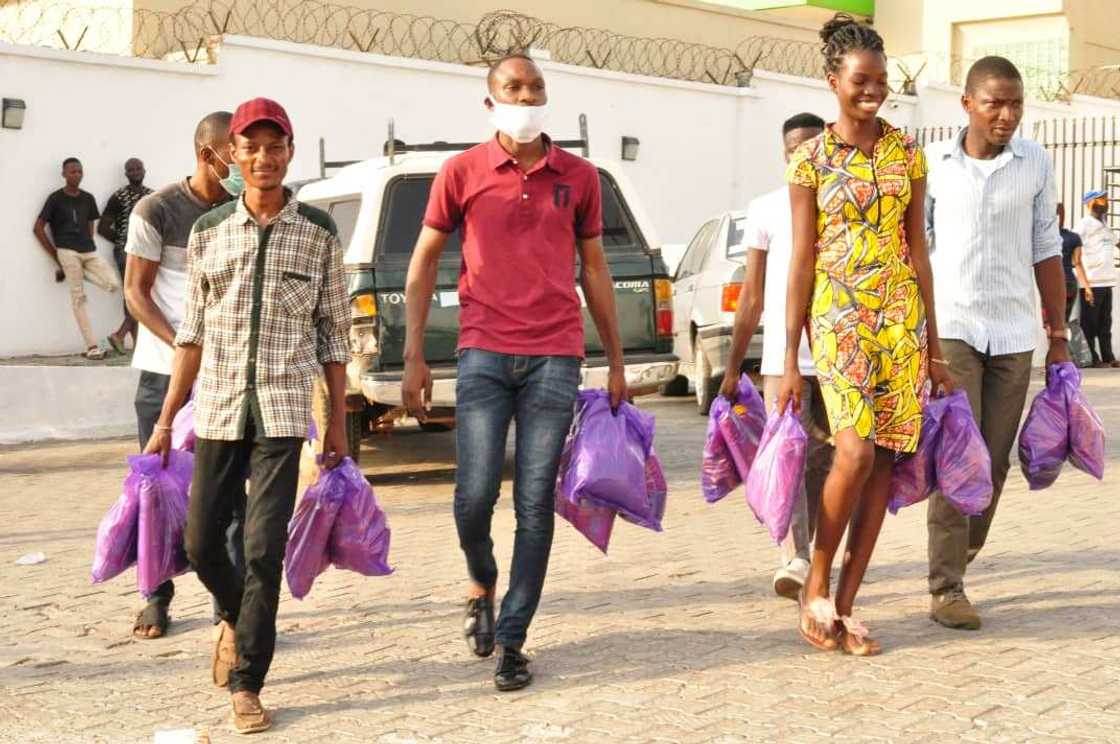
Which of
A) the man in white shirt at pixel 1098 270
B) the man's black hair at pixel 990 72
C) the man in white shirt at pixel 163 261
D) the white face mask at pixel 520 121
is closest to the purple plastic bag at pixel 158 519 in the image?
the man in white shirt at pixel 163 261

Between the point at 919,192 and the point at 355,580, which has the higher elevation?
the point at 919,192

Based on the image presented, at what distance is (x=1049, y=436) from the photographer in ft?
21.5

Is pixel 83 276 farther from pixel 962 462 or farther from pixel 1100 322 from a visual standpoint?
pixel 962 462

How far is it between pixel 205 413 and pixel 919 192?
2408mm

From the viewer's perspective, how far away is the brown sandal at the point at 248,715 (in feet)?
16.1

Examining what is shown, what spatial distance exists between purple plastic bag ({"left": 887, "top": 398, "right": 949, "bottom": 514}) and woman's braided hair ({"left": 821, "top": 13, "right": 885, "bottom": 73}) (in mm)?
1226

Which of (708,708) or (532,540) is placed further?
(532,540)

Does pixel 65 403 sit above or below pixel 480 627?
below

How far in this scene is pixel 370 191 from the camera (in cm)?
1012

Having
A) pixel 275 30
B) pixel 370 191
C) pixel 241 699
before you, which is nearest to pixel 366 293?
pixel 370 191

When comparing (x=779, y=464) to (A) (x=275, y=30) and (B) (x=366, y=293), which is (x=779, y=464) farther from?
(A) (x=275, y=30)

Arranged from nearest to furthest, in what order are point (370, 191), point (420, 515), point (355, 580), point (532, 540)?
point (532, 540), point (355, 580), point (420, 515), point (370, 191)

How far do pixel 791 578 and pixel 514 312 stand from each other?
1825 millimetres

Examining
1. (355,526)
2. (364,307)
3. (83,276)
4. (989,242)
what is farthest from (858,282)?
(83,276)
